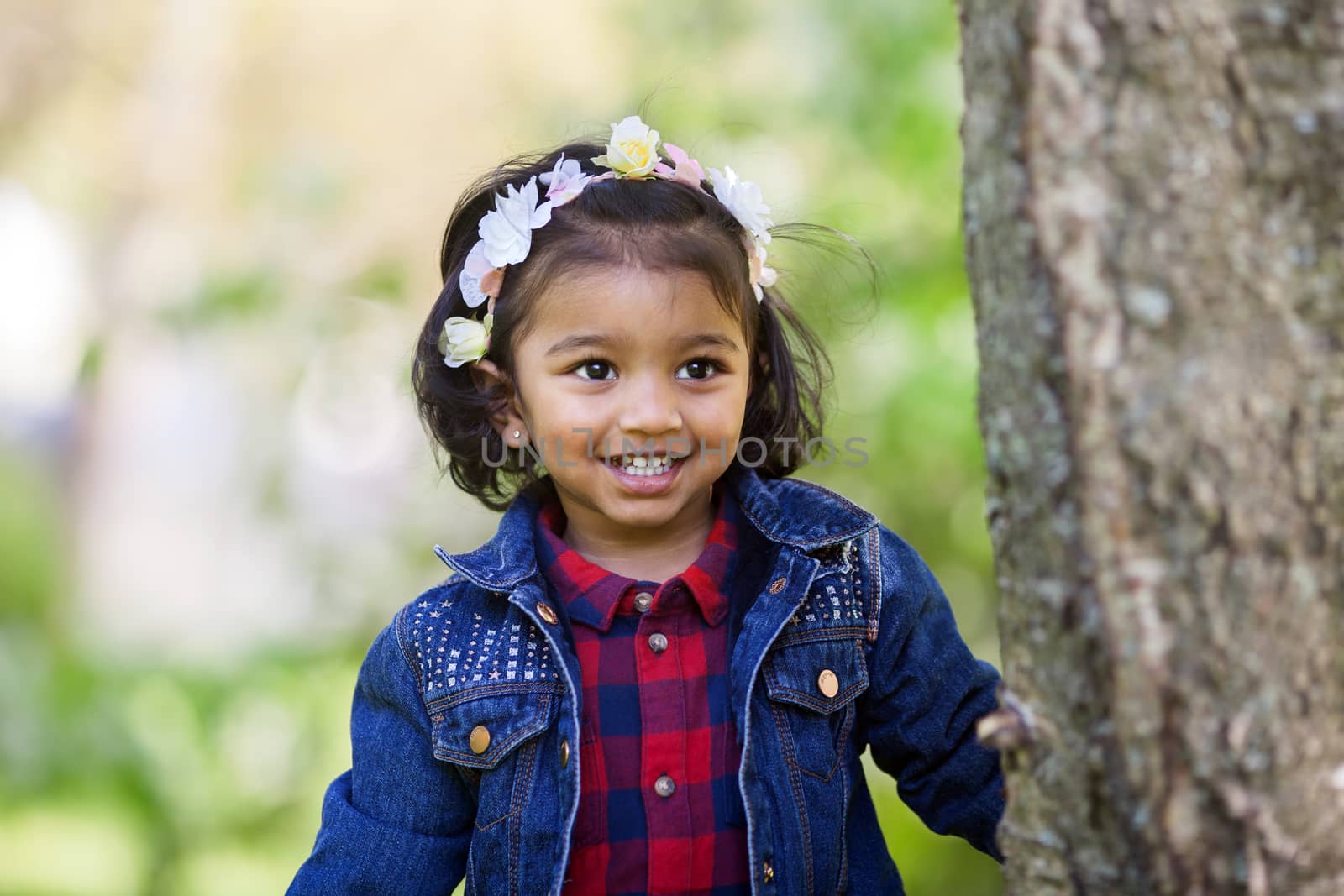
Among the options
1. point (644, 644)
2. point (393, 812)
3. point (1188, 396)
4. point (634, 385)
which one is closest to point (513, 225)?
point (634, 385)

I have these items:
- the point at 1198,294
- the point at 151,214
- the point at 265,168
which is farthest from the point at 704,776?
the point at 151,214

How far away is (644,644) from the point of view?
5.90 feet

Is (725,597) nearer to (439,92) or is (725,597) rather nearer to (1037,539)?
(1037,539)

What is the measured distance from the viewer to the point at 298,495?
4.58 meters

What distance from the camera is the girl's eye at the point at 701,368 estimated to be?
186cm

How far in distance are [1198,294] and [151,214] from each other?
511 centimetres

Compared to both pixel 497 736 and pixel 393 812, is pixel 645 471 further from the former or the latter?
pixel 393 812

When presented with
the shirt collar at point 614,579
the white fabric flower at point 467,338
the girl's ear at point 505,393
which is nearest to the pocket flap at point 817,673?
the shirt collar at point 614,579

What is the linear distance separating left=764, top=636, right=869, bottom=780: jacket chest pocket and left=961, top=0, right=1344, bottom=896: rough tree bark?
0.68 m

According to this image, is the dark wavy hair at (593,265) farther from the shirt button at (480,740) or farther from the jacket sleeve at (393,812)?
the shirt button at (480,740)

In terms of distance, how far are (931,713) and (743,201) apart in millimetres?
801

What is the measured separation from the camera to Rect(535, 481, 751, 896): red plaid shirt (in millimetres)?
1702

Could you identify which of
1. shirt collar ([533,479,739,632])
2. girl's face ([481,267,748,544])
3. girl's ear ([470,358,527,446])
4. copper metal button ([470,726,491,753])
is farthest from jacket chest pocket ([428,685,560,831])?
girl's ear ([470,358,527,446])

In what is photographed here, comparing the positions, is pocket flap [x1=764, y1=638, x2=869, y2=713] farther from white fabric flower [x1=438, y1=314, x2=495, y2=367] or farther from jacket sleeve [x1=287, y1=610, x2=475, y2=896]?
white fabric flower [x1=438, y1=314, x2=495, y2=367]
